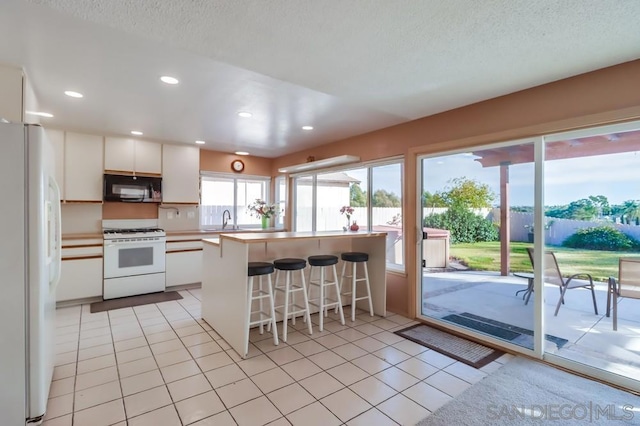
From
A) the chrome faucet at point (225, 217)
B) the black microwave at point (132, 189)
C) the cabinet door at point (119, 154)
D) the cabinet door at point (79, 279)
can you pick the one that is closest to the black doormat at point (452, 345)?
the chrome faucet at point (225, 217)

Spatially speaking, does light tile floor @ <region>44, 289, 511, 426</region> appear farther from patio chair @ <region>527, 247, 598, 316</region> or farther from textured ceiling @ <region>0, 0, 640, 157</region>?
textured ceiling @ <region>0, 0, 640, 157</region>

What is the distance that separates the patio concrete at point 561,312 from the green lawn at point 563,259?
0.33ft

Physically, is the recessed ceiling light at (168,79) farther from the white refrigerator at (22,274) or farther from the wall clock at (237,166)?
the wall clock at (237,166)

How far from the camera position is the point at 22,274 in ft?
5.59

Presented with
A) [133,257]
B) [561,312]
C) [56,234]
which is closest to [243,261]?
[56,234]

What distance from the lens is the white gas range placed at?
4.31m

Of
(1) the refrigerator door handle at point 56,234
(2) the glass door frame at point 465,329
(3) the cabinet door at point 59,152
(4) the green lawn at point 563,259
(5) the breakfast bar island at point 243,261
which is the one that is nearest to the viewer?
(1) the refrigerator door handle at point 56,234

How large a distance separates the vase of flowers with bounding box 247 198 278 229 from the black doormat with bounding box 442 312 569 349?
377cm

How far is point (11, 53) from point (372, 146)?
366 centimetres

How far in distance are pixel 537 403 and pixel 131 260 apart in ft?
16.3

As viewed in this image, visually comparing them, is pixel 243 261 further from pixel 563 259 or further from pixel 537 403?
pixel 563 259

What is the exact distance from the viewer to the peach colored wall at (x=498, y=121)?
2248 mm

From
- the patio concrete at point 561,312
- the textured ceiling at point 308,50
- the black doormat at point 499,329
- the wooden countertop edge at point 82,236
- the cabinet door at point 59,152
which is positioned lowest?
the black doormat at point 499,329

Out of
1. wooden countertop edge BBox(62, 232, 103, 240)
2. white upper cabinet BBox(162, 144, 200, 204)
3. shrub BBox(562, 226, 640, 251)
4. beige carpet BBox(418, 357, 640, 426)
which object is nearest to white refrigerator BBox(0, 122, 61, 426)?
beige carpet BBox(418, 357, 640, 426)
